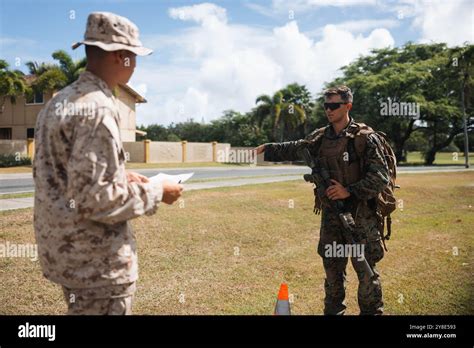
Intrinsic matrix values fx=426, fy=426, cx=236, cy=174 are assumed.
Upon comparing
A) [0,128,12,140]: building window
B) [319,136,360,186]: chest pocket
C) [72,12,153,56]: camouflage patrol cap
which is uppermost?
[0,128,12,140]: building window

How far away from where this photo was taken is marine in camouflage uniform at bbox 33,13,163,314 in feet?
6.44

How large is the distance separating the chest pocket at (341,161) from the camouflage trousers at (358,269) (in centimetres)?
37

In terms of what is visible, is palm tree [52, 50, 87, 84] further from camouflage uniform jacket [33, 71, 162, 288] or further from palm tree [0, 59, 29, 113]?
camouflage uniform jacket [33, 71, 162, 288]

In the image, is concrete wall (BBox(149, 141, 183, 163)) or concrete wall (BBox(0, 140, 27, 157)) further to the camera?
concrete wall (BBox(149, 141, 183, 163))

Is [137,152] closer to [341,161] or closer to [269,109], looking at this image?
[269,109]

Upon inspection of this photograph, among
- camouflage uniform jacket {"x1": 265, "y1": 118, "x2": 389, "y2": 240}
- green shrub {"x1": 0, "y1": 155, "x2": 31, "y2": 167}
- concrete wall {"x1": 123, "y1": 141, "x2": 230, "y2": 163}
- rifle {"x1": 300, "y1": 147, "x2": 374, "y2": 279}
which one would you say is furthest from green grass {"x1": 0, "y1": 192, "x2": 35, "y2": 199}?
rifle {"x1": 300, "y1": 147, "x2": 374, "y2": 279}

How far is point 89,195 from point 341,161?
236cm

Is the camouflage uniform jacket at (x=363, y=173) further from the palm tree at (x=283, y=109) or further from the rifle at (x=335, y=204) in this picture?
the palm tree at (x=283, y=109)

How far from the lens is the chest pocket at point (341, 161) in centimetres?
366

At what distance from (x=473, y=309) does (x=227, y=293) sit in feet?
8.29

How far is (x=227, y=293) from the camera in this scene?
15.3 feet

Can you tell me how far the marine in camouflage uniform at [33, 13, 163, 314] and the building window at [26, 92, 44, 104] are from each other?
14865mm
